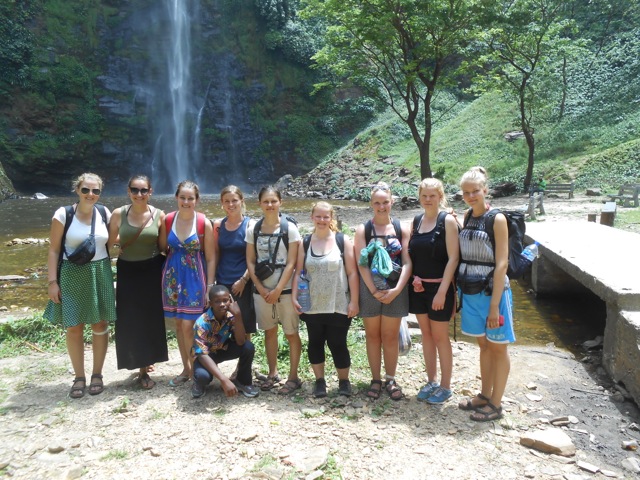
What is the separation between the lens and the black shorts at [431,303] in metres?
3.81

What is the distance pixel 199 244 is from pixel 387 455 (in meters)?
2.32

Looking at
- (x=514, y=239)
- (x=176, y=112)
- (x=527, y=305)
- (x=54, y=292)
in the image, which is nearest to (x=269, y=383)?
(x=54, y=292)

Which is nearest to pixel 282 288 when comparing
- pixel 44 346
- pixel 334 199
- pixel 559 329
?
pixel 44 346

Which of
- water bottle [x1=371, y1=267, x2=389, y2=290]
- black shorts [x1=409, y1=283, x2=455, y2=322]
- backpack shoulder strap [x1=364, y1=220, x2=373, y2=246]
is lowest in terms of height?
black shorts [x1=409, y1=283, x2=455, y2=322]

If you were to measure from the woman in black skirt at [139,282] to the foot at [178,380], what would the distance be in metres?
0.17

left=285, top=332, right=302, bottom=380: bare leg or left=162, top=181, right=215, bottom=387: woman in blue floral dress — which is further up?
left=162, top=181, right=215, bottom=387: woman in blue floral dress

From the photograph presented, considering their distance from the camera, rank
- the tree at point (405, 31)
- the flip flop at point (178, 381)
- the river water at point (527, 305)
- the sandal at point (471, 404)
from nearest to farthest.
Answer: the sandal at point (471, 404)
the flip flop at point (178, 381)
the river water at point (527, 305)
the tree at point (405, 31)

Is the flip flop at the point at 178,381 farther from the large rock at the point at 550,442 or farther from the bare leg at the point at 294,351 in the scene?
the large rock at the point at 550,442

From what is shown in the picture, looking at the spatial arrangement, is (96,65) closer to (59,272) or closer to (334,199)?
(334,199)

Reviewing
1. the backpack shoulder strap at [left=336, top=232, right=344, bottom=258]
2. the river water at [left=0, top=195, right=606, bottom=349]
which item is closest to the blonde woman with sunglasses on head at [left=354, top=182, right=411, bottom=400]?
the backpack shoulder strap at [left=336, top=232, right=344, bottom=258]

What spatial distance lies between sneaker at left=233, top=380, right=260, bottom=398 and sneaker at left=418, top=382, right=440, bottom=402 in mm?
1398

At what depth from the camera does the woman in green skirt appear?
4027 millimetres

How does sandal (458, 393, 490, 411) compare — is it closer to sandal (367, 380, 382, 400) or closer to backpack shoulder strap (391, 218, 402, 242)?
sandal (367, 380, 382, 400)

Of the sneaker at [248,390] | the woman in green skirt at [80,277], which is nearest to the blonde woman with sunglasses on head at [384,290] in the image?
the sneaker at [248,390]
